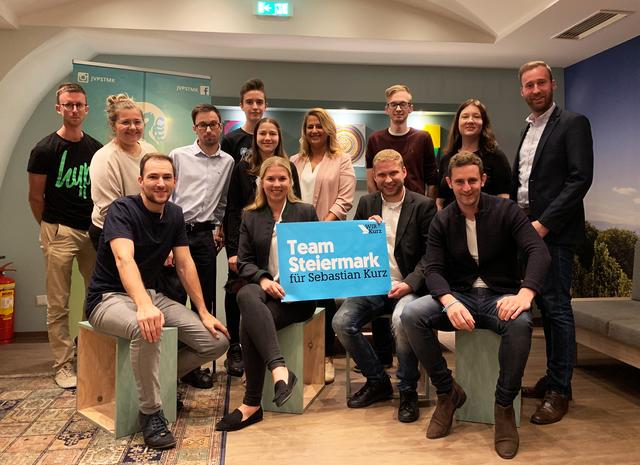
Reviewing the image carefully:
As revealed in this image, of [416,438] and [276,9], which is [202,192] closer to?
[276,9]

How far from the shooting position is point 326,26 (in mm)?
4508

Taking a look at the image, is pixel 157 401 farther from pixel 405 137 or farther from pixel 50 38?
pixel 50 38

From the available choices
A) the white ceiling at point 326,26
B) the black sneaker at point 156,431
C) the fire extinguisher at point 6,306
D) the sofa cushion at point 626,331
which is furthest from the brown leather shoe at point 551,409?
the fire extinguisher at point 6,306

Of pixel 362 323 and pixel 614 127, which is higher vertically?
pixel 614 127

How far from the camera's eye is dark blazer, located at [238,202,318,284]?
3.14 metres

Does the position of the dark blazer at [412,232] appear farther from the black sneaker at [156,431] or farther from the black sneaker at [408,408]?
the black sneaker at [156,431]

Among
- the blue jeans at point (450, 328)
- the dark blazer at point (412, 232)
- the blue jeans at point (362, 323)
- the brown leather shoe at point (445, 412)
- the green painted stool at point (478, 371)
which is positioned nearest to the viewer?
the blue jeans at point (450, 328)

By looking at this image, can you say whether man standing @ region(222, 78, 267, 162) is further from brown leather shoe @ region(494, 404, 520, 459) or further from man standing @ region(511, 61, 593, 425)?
brown leather shoe @ region(494, 404, 520, 459)

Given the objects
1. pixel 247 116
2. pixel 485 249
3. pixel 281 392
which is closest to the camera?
pixel 281 392

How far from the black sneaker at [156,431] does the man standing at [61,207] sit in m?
1.26

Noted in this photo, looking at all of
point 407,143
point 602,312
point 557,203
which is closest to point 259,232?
point 407,143

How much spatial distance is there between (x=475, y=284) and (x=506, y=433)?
75 centimetres

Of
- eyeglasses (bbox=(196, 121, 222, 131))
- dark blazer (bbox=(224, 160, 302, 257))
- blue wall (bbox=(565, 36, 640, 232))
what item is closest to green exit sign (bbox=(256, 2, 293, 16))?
eyeglasses (bbox=(196, 121, 222, 131))

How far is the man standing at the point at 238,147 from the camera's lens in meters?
3.67
